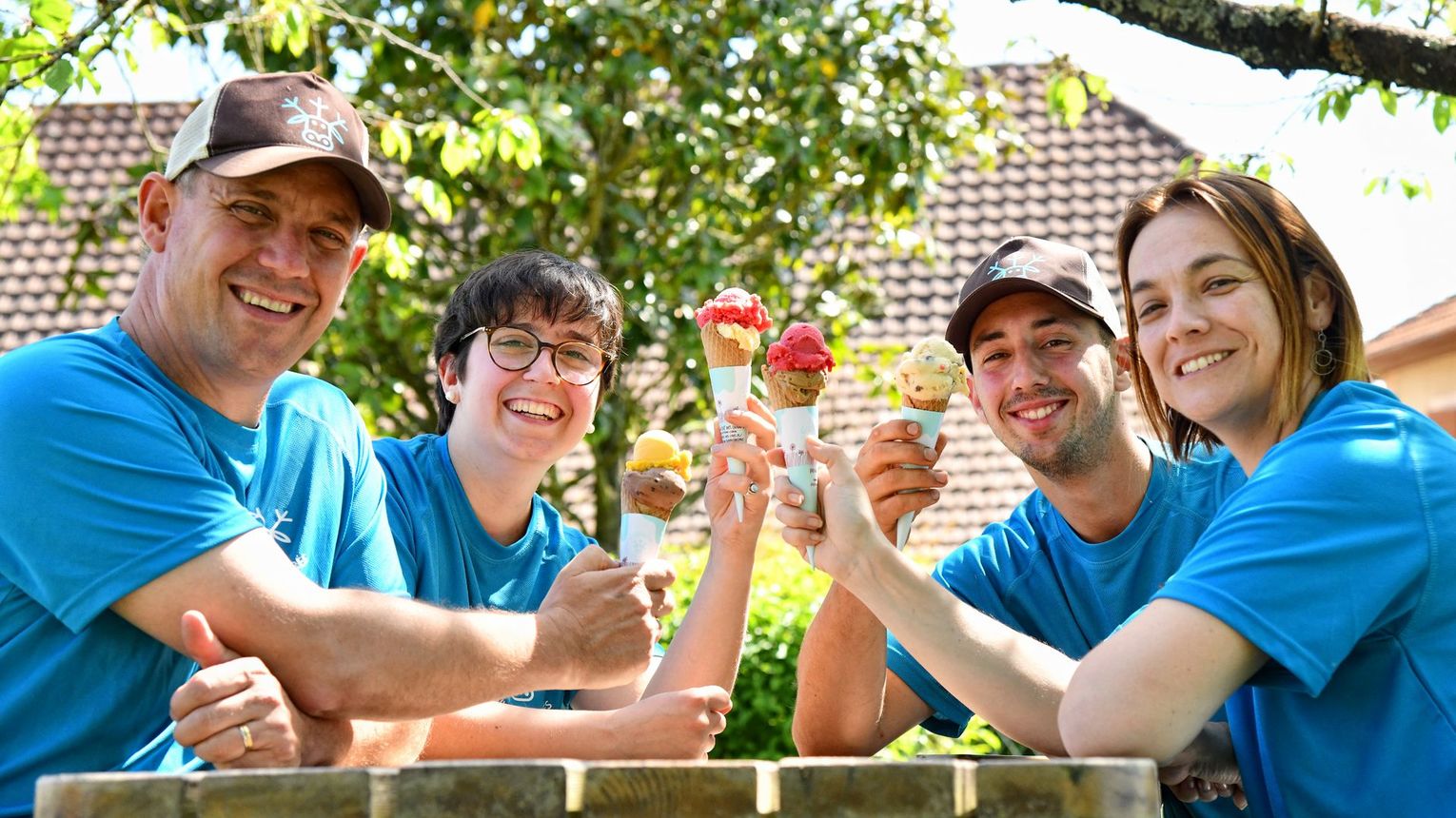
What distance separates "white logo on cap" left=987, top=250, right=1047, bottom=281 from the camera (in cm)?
392

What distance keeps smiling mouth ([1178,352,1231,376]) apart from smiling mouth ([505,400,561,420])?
179 centimetres

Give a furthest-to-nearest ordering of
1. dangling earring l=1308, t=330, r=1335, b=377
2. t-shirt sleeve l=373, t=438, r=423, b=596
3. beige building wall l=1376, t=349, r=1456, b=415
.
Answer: beige building wall l=1376, t=349, r=1456, b=415, t-shirt sleeve l=373, t=438, r=423, b=596, dangling earring l=1308, t=330, r=1335, b=377

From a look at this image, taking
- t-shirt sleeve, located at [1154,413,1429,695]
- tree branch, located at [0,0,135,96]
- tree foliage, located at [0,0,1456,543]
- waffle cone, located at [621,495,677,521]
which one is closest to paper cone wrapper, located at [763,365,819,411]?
waffle cone, located at [621,495,677,521]

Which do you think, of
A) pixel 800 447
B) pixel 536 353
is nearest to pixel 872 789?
pixel 800 447

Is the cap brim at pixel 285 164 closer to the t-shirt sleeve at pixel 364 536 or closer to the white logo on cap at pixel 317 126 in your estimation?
the white logo on cap at pixel 317 126

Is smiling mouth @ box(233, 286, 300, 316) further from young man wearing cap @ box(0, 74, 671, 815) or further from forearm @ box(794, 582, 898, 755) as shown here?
forearm @ box(794, 582, 898, 755)

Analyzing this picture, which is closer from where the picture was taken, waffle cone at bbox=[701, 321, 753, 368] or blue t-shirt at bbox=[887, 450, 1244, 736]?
waffle cone at bbox=[701, 321, 753, 368]

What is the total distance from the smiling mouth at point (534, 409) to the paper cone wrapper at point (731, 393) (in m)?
0.55

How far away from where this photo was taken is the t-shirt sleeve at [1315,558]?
2447 mm

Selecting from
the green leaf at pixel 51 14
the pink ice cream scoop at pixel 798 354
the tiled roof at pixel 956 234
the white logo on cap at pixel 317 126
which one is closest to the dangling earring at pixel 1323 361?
the pink ice cream scoop at pixel 798 354

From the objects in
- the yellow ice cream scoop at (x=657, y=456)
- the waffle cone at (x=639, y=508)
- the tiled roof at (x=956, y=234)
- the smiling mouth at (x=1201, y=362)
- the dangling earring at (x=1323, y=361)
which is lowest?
the waffle cone at (x=639, y=508)

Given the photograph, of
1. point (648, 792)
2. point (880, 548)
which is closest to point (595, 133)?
point (880, 548)

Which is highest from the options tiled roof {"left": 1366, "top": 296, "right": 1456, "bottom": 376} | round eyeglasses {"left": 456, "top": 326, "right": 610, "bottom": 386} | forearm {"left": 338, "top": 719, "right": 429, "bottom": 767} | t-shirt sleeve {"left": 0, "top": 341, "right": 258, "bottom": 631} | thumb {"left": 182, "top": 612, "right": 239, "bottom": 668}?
tiled roof {"left": 1366, "top": 296, "right": 1456, "bottom": 376}

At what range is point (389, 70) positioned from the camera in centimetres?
852
